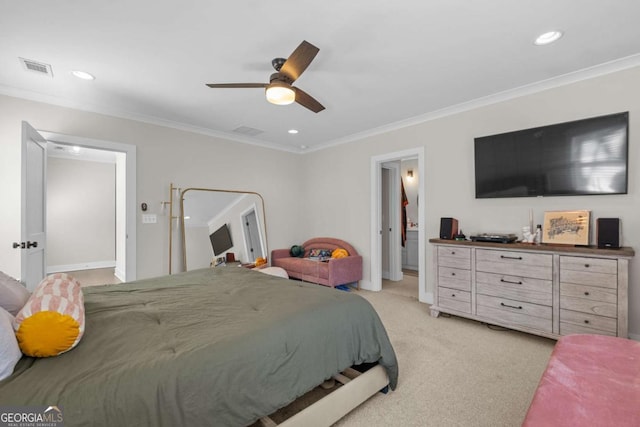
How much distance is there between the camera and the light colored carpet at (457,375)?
1.80 metres

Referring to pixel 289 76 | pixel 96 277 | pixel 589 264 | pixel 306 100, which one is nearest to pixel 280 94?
pixel 289 76

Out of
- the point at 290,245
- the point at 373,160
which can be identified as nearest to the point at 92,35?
the point at 373,160

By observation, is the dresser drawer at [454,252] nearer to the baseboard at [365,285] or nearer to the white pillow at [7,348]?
the baseboard at [365,285]

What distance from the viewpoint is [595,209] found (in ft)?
9.02

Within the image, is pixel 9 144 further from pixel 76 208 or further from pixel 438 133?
pixel 438 133

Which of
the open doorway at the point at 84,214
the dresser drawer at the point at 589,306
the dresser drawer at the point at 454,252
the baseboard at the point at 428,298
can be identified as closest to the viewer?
the dresser drawer at the point at 589,306

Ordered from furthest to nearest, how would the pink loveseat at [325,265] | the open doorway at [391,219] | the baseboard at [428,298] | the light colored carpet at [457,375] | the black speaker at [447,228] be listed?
the pink loveseat at [325,265]
the open doorway at [391,219]
the baseboard at [428,298]
the black speaker at [447,228]
the light colored carpet at [457,375]

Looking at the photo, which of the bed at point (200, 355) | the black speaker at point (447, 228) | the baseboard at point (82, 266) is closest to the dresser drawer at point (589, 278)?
the black speaker at point (447, 228)

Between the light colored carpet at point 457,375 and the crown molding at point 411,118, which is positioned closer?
the light colored carpet at point 457,375

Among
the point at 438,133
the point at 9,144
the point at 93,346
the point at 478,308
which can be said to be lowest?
the point at 478,308

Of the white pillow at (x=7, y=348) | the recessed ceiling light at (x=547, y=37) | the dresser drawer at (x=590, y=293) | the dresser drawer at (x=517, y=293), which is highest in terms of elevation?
the recessed ceiling light at (x=547, y=37)

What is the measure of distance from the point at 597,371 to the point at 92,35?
3577mm

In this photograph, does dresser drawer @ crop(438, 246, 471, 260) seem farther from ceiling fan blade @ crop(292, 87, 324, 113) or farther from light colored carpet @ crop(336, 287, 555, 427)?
ceiling fan blade @ crop(292, 87, 324, 113)

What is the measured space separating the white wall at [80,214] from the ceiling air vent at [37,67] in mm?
4364
